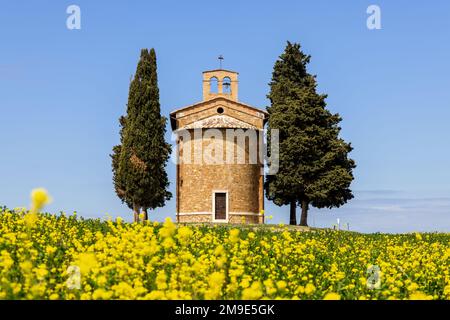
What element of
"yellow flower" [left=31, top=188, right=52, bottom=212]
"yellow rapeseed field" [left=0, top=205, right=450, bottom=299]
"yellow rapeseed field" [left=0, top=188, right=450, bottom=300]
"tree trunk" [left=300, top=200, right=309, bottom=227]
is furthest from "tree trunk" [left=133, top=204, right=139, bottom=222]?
"yellow flower" [left=31, top=188, right=52, bottom=212]

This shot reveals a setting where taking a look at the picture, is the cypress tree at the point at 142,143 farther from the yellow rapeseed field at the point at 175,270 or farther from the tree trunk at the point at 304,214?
the yellow rapeseed field at the point at 175,270

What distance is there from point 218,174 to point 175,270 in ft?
98.6

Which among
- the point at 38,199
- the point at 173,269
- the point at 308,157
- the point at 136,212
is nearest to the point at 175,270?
the point at 173,269

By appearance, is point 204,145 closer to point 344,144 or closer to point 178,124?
point 178,124

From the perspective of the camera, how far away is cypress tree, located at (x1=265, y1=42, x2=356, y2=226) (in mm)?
43188

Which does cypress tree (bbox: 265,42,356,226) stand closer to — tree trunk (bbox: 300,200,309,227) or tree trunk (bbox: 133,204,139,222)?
tree trunk (bbox: 300,200,309,227)

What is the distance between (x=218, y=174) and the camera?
4150 centimetres

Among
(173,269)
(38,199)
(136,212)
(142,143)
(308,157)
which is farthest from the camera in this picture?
(308,157)

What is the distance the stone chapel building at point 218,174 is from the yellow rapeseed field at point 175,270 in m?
15.5

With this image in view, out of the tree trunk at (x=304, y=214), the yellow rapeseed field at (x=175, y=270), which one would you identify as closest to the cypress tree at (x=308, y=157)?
the tree trunk at (x=304, y=214)

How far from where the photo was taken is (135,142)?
4012cm

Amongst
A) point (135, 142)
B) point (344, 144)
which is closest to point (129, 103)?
point (135, 142)

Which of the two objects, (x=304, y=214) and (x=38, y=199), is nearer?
(x=38, y=199)

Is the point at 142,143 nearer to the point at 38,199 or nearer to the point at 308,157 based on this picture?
the point at 308,157
